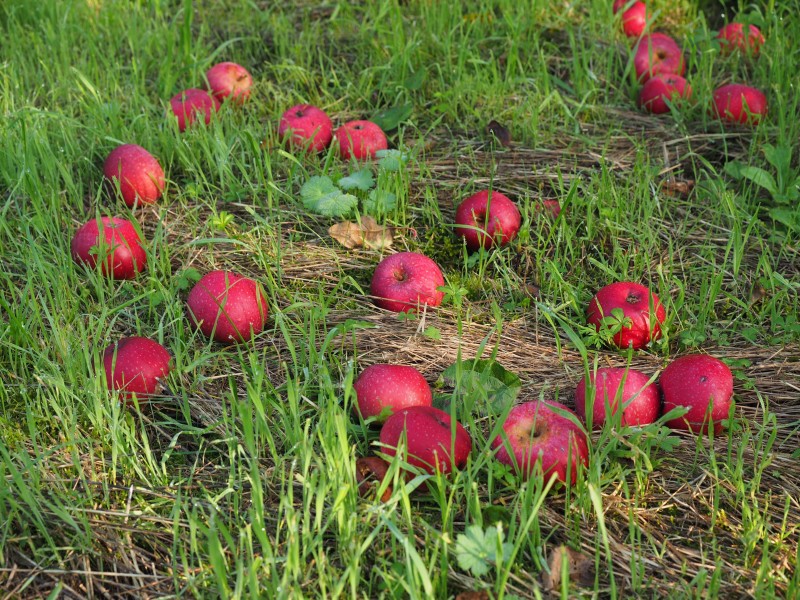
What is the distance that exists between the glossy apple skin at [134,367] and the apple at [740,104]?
266 cm

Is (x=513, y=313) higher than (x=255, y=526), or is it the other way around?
(x=255, y=526)

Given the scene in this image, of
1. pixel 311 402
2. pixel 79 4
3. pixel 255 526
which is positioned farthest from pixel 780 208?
pixel 79 4

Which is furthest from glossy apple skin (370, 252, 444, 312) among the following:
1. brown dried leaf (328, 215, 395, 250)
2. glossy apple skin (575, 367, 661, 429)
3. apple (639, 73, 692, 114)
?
apple (639, 73, 692, 114)

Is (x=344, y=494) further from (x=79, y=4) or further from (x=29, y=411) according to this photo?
(x=79, y=4)

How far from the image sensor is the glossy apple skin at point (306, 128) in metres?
3.69

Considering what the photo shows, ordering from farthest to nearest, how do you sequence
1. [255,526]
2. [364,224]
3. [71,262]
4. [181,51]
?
[181,51] < [364,224] < [71,262] < [255,526]

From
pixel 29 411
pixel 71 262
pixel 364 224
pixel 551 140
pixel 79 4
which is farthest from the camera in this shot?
pixel 79 4

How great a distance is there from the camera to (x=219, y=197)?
11.7 feet

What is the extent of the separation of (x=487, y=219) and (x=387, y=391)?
3.37 ft

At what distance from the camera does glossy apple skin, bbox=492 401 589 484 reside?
2.21 m

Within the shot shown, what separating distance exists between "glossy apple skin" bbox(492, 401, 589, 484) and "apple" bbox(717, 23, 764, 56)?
275 centimetres

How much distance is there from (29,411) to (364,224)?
4.64ft

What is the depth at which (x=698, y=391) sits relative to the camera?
2.50 m

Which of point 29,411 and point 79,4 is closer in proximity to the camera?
point 29,411
